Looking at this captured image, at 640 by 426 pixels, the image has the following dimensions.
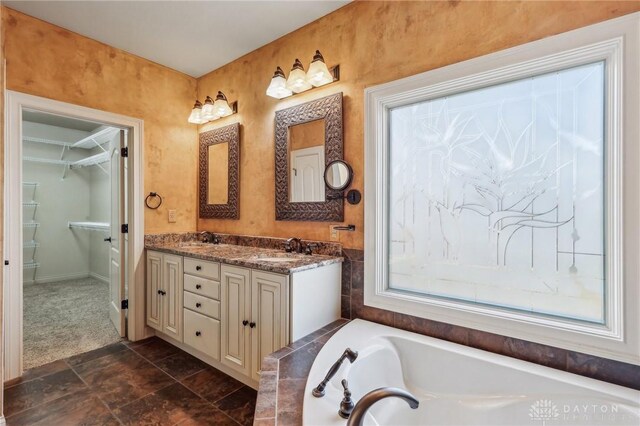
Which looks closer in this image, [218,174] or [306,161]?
[306,161]

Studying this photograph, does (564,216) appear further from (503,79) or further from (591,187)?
(503,79)

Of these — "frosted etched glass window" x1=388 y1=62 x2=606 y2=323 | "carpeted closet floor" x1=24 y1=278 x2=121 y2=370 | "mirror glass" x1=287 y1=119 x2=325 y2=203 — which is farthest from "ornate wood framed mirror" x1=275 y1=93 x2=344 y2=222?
"carpeted closet floor" x1=24 y1=278 x2=121 y2=370

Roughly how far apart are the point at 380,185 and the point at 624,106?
1159 mm

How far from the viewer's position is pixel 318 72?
2121 millimetres

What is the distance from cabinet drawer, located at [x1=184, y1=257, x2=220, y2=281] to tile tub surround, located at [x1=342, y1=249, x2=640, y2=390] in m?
0.93

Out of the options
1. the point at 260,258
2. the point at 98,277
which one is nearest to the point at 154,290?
the point at 260,258

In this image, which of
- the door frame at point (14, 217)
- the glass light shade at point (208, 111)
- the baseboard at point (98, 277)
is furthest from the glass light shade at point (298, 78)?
the baseboard at point (98, 277)

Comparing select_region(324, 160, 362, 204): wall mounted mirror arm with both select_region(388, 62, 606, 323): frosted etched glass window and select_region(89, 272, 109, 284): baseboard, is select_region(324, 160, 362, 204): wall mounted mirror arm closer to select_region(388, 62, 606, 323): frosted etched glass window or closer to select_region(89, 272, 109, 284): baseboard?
select_region(388, 62, 606, 323): frosted etched glass window

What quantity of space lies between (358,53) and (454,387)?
208cm

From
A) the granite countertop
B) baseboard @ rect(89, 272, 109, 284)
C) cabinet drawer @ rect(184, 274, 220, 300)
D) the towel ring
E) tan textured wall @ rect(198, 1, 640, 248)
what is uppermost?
tan textured wall @ rect(198, 1, 640, 248)

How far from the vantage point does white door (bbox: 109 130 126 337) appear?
2.94 meters

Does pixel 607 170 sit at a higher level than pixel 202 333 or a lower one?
higher

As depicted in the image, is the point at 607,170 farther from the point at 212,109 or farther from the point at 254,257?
the point at 212,109

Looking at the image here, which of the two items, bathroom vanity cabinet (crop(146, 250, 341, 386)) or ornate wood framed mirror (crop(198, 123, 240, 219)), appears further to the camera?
ornate wood framed mirror (crop(198, 123, 240, 219))
